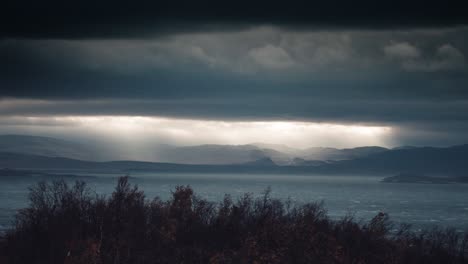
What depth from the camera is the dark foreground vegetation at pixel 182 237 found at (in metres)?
45.2

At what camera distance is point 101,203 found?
53688 millimetres

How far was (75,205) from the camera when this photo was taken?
53.5m

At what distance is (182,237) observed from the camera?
53531 mm

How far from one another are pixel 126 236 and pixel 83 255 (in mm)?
9578

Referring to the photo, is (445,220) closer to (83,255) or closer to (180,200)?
(180,200)

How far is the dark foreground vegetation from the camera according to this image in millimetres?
45219

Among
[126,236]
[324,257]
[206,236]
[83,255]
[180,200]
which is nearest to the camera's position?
[83,255]

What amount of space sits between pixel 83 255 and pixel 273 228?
1235 cm

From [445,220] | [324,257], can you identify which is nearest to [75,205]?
[324,257]

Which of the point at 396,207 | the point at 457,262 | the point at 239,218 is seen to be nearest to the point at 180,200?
the point at 239,218

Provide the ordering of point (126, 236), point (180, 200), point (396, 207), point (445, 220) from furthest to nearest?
point (396, 207), point (445, 220), point (180, 200), point (126, 236)

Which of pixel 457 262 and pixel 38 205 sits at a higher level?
pixel 38 205

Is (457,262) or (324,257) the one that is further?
(457,262)

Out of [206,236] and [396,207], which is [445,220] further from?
[206,236]
